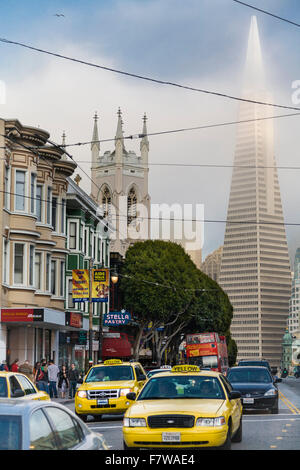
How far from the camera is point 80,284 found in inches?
1829

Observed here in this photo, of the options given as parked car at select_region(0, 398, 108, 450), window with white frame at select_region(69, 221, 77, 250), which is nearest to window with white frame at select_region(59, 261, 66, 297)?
window with white frame at select_region(69, 221, 77, 250)

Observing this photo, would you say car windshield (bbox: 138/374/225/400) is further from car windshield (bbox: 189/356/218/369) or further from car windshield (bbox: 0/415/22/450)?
car windshield (bbox: 189/356/218/369)

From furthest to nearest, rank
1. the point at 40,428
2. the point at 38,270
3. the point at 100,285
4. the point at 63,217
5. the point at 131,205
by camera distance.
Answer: the point at 131,205 < the point at 63,217 < the point at 100,285 < the point at 38,270 < the point at 40,428

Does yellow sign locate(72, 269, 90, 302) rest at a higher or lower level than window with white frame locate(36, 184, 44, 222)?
lower

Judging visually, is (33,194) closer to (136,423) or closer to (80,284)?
(80,284)

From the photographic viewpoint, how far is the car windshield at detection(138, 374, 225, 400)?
49.2 feet

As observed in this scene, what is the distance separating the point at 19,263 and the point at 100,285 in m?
6.76

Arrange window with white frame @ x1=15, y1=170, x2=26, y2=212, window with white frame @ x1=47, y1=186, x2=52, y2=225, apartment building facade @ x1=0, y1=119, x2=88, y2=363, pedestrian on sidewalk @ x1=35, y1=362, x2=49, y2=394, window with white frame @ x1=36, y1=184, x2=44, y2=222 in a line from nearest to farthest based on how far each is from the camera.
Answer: pedestrian on sidewalk @ x1=35, y1=362, x2=49, y2=394
apartment building facade @ x1=0, y1=119, x2=88, y2=363
window with white frame @ x1=15, y1=170, x2=26, y2=212
window with white frame @ x1=36, y1=184, x2=44, y2=222
window with white frame @ x1=47, y1=186, x2=52, y2=225

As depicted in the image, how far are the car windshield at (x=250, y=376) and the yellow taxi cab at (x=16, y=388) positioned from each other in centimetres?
985

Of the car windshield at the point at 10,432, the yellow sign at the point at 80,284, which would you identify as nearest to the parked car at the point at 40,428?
the car windshield at the point at 10,432

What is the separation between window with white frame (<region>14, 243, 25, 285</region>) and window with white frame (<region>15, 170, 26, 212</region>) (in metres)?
1.88

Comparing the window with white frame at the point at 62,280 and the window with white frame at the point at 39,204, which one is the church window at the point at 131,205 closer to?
the window with white frame at the point at 62,280

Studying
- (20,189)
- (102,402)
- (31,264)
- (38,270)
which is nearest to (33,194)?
(20,189)
